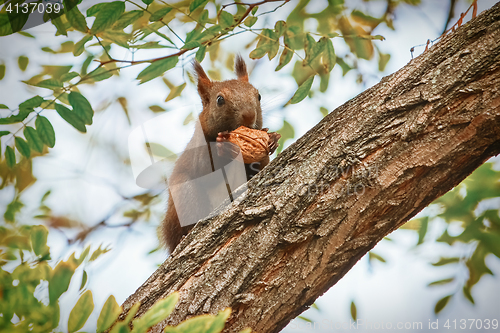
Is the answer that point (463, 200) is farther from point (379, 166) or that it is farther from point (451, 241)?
point (379, 166)

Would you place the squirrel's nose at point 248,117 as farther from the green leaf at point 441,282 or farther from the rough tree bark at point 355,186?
the green leaf at point 441,282

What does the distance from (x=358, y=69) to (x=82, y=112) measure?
126cm

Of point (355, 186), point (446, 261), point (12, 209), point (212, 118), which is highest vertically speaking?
point (212, 118)

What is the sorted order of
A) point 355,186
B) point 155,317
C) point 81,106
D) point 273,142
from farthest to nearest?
point 273,142, point 81,106, point 355,186, point 155,317

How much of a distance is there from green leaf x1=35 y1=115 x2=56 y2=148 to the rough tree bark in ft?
2.49

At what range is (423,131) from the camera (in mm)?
939

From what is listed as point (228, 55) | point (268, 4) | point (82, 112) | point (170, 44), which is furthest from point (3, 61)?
point (268, 4)

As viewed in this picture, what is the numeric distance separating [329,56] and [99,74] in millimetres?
1045

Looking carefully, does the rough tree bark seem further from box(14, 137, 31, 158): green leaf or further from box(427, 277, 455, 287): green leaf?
box(14, 137, 31, 158): green leaf

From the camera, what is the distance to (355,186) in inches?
38.7

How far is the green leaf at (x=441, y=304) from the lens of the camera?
4.47 ft

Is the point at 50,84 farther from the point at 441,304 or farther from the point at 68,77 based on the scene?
the point at 441,304

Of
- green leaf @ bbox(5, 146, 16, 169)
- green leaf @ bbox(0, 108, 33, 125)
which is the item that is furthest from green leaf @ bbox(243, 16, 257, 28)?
green leaf @ bbox(5, 146, 16, 169)

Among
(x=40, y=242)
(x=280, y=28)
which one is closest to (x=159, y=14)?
(x=280, y=28)
